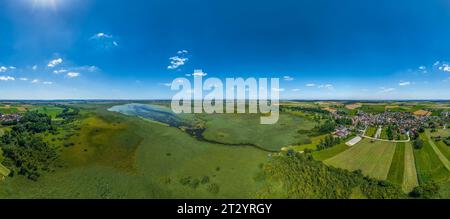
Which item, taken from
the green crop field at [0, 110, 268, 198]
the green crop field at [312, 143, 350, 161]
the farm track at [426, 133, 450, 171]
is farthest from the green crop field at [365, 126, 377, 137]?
the green crop field at [0, 110, 268, 198]

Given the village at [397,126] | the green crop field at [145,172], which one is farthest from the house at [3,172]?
the village at [397,126]

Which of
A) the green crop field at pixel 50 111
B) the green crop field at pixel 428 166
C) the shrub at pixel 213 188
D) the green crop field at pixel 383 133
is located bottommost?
the shrub at pixel 213 188

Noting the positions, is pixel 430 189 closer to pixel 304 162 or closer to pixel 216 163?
pixel 304 162

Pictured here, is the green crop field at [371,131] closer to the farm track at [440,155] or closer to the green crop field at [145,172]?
the farm track at [440,155]

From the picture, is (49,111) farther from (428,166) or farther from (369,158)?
(428,166)

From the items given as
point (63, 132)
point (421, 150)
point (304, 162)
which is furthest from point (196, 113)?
point (421, 150)

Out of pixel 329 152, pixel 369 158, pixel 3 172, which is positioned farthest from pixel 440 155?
pixel 3 172
